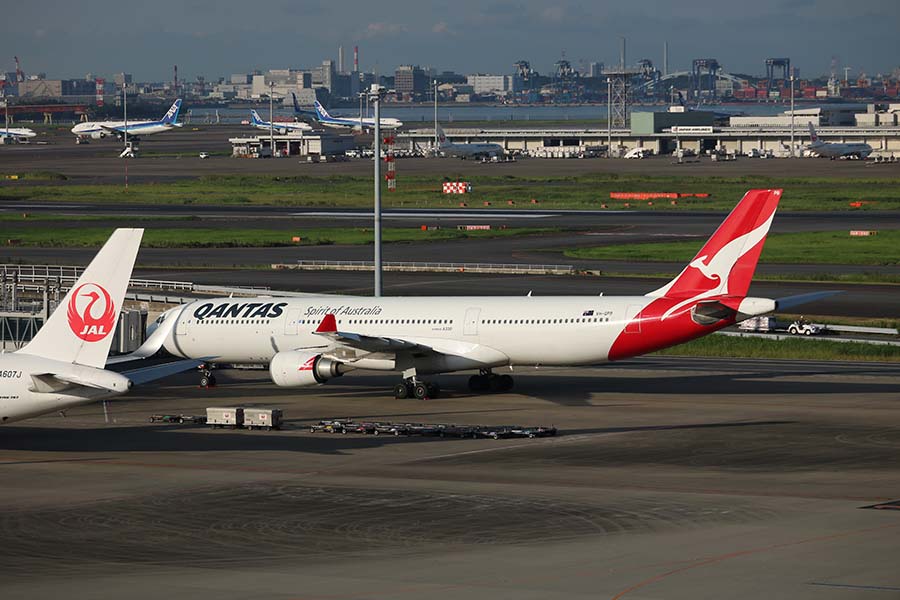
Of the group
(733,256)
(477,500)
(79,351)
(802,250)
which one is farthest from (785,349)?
(79,351)

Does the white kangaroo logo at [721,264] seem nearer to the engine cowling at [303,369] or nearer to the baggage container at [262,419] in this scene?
the engine cowling at [303,369]

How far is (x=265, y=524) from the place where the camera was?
33938 mm

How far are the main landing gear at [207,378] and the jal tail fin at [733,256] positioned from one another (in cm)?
2078

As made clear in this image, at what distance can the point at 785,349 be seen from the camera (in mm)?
70812

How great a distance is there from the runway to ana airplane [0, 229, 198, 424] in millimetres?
2339

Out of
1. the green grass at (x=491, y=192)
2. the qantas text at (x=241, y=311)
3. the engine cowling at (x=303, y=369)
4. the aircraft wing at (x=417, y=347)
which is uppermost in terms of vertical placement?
the green grass at (x=491, y=192)

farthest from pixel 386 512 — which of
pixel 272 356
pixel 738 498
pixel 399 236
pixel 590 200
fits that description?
pixel 590 200

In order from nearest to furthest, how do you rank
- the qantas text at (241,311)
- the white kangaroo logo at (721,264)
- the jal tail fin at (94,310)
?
the jal tail fin at (94,310)
the white kangaroo logo at (721,264)
the qantas text at (241,311)

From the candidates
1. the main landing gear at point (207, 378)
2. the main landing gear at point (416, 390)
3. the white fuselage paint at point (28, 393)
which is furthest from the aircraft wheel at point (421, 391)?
the white fuselage paint at point (28, 393)

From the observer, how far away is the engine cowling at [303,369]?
54969 millimetres

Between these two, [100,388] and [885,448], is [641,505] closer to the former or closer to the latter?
[885,448]

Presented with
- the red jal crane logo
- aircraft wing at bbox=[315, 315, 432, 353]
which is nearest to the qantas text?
aircraft wing at bbox=[315, 315, 432, 353]

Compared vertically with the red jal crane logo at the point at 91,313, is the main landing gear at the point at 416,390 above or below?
below

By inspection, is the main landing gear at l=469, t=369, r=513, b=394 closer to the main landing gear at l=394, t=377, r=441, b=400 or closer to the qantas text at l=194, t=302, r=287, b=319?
the main landing gear at l=394, t=377, r=441, b=400
